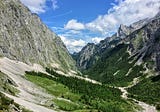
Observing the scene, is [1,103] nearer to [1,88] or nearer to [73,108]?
[1,88]

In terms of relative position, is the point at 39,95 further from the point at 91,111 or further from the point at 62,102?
the point at 91,111

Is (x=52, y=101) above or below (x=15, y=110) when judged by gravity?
above

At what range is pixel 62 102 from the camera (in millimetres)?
191750

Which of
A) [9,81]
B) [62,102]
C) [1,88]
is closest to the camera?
[1,88]

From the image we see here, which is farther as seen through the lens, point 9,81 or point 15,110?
point 9,81

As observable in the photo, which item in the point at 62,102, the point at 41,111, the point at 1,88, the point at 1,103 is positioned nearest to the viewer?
the point at 1,103

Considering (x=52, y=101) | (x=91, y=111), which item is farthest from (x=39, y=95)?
(x=91, y=111)

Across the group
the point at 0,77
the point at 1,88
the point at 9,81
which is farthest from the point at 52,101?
the point at 1,88

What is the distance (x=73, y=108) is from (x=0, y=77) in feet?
140

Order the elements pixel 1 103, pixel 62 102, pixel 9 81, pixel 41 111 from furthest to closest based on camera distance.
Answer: pixel 62 102, pixel 9 81, pixel 41 111, pixel 1 103

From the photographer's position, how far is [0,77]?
156875 millimetres

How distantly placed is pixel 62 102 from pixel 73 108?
484 inches

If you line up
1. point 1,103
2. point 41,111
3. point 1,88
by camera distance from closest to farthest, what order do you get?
point 1,103 < point 41,111 < point 1,88

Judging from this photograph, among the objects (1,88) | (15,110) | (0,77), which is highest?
(0,77)
